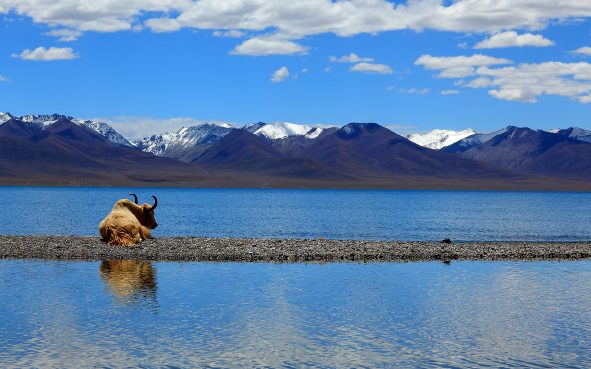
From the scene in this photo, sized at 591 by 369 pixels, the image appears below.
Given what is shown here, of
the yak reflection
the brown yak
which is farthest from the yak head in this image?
the yak reflection

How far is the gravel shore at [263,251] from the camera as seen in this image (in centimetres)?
2567

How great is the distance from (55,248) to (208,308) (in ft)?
46.7

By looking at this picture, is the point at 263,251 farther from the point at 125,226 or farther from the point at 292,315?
the point at 292,315

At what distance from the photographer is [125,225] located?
28.7 metres

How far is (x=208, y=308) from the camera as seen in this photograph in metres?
15.9

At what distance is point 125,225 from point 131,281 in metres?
9.57

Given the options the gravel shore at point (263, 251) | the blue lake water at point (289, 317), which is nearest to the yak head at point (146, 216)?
the gravel shore at point (263, 251)

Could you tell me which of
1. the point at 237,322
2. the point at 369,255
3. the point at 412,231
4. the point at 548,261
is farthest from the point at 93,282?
the point at 412,231

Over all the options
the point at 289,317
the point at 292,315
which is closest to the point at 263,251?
the point at 292,315

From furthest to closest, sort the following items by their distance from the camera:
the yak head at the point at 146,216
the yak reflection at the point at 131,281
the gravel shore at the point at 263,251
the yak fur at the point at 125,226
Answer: the yak head at the point at 146,216, the yak fur at the point at 125,226, the gravel shore at the point at 263,251, the yak reflection at the point at 131,281

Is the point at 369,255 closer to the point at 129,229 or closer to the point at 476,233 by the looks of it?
the point at 129,229

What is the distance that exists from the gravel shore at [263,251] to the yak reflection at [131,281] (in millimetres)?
1973

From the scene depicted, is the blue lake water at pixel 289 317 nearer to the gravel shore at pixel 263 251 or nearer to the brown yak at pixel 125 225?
the gravel shore at pixel 263 251

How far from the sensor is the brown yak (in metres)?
28.4
